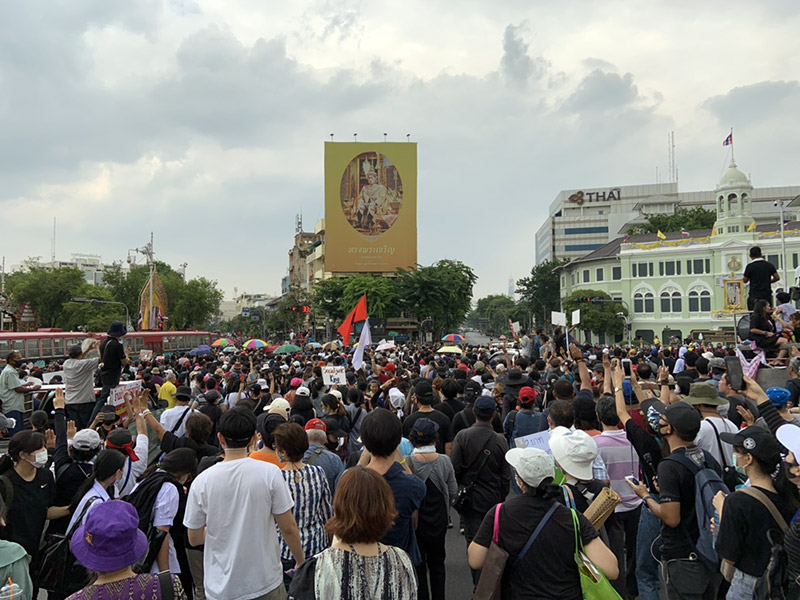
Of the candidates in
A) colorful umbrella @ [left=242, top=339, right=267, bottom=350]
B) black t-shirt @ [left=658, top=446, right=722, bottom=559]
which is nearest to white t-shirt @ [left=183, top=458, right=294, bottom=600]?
black t-shirt @ [left=658, top=446, right=722, bottom=559]

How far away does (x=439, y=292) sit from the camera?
171 feet

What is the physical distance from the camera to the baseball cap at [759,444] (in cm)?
327

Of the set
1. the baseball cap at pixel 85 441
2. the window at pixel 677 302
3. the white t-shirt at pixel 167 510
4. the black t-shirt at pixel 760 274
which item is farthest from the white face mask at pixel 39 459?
the window at pixel 677 302

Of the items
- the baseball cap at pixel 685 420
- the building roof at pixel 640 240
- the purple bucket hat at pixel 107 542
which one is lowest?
the purple bucket hat at pixel 107 542

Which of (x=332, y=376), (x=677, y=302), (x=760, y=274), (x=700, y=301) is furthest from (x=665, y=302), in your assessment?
(x=332, y=376)

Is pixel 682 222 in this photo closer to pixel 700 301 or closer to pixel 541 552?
pixel 700 301

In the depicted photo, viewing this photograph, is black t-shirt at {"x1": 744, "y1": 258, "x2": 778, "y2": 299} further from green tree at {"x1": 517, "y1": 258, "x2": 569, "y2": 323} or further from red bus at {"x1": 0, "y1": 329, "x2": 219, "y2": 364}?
green tree at {"x1": 517, "y1": 258, "x2": 569, "y2": 323}

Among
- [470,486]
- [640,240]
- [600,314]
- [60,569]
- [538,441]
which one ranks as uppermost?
[640,240]

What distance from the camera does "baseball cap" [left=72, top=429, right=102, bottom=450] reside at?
457cm

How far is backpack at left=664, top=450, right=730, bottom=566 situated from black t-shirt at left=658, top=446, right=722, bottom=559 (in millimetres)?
46

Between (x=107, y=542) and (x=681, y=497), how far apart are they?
3343 mm

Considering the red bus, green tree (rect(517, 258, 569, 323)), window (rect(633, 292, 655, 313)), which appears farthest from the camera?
green tree (rect(517, 258, 569, 323))

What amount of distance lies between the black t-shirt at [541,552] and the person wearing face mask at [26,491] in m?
3.35

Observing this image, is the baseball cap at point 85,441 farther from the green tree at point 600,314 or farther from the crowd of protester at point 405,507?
the green tree at point 600,314
